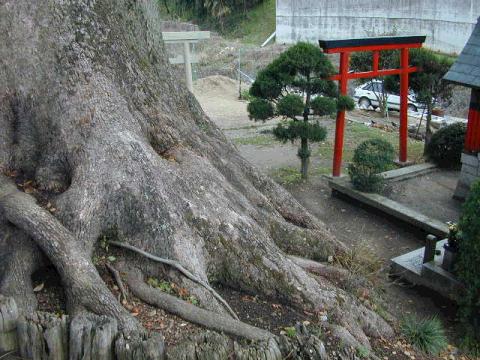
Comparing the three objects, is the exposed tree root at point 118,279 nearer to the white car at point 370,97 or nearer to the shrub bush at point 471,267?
the shrub bush at point 471,267

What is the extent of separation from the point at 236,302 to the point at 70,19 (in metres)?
3.25

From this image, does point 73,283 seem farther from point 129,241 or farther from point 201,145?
point 201,145

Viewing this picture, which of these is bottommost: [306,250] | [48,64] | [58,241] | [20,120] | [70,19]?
[306,250]

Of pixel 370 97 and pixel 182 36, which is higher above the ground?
pixel 182 36

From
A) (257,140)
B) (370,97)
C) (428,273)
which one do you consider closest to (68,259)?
(428,273)

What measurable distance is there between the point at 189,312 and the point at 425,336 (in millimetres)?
2759

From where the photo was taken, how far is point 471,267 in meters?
6.55

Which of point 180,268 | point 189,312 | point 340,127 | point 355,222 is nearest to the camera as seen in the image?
point 189,312

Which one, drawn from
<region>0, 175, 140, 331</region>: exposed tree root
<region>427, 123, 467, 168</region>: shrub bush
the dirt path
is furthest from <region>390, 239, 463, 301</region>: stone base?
<region>427, 123, 467, 168</region>: shrub bush

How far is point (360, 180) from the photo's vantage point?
1135 centimetres

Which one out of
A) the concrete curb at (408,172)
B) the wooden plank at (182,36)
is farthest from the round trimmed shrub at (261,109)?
the wooden plank at (182,36)

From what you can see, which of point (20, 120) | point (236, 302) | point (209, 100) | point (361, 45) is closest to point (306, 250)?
point (236, 302)

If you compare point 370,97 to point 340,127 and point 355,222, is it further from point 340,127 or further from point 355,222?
point 355,222

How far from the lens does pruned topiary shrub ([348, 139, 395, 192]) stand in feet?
36.6
